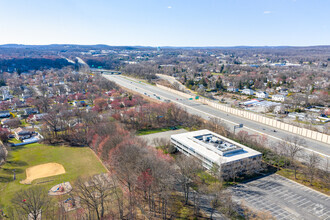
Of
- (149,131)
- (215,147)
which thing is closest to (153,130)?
(149,131)

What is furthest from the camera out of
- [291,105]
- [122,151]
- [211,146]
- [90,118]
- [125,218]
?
[291,105]

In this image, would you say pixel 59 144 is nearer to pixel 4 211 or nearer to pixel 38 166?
pixel 38 166

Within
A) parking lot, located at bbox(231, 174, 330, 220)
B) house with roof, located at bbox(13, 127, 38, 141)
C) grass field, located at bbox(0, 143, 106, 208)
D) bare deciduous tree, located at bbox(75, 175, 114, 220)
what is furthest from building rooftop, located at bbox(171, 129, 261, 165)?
house with roof, located at bbox(13, 127, 38, 141)

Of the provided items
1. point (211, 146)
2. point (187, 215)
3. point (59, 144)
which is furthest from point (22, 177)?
point (211, 146)

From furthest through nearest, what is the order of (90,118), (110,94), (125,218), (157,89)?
(157,89), (110,94), (90,118), (125,218)

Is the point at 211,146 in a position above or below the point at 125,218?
above

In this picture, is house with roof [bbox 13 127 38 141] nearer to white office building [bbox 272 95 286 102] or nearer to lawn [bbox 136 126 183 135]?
lawn [bbox 136 126 183 135]
